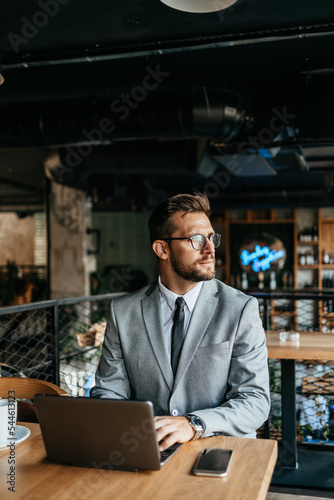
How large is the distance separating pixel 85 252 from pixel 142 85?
4800mm

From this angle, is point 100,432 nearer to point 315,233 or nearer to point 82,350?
point 82,350

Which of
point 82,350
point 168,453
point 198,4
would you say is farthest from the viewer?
point 82,350

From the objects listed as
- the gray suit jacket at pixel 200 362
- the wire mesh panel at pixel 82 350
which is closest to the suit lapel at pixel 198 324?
the gray suit jacket at pixel 200 362

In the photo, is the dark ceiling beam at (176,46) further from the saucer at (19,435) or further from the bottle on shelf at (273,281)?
the bottle on shelf at (273,281)

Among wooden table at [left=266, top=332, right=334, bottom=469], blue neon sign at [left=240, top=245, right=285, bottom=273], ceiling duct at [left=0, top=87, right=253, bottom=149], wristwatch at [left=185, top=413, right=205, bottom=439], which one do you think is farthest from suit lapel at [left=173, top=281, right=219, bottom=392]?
blue neon sign at [left=240, top=245, right=285, bottom=273]

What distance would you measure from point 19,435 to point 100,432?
0.39m

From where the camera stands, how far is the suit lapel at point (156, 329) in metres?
1.65

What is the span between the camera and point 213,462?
1.19m

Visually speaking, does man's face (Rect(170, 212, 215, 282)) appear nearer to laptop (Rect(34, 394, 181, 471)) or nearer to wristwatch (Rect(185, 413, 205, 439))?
wristwatch (Rect(185, 413, 205, 439))

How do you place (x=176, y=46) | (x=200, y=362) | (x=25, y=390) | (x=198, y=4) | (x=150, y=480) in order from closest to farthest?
(x=150, y=480) → (x=200, y=362) → (x=25, y=390) → (x=198, y=4) → (x=176, y=46)

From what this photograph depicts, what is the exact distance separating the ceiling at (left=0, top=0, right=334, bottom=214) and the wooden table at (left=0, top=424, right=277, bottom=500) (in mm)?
2565

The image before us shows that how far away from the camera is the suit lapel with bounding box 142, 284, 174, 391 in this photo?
1.65m

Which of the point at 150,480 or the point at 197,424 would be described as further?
the point at 197,424

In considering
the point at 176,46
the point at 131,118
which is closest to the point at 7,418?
the point at 176,46
